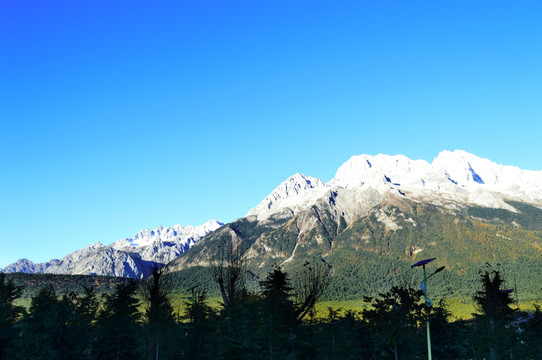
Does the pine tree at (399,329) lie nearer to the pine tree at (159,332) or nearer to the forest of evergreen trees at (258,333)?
the forest of evergreen trees at (258,333)

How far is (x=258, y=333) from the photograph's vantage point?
48.6 m

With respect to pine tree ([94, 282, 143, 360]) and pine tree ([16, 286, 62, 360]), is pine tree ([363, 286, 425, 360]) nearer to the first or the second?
pine tree ([94, 282, 143, 360])

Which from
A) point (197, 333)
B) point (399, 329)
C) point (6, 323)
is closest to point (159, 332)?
point (197, 333)

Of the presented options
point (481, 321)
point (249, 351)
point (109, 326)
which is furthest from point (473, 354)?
point (109, 326)

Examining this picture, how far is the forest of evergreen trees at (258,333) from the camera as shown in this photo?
166 feet

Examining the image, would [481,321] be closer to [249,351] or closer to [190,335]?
[249,351]

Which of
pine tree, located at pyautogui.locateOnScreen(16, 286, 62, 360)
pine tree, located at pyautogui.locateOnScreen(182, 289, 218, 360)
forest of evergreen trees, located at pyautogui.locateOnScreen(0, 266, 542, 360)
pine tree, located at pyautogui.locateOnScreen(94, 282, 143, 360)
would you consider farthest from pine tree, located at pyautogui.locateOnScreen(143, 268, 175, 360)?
pine tree, located at pyautogui.locateOnScreen(16, 286, 62, 360)

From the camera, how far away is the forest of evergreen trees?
166 feet

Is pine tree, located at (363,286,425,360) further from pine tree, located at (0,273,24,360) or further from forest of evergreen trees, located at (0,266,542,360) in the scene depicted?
pine tree, located at (0,273,24,360)

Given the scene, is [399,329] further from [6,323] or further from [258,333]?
[6,323]

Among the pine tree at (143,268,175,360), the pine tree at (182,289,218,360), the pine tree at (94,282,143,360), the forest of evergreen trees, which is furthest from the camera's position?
the pine tree at (94,282,143,360)

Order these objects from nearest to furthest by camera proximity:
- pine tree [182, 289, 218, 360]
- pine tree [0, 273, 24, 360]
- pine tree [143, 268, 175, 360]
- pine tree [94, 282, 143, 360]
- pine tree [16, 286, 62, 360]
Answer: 1. pine tree [182, 289, 218, 360]
2. pine tree [143, 268, 175, 360]
3. pine tree [94, 282, 143, 360]
4. pine tree [16, 286, 62, 360]
5. pine tree [0, 273, 24, 360]

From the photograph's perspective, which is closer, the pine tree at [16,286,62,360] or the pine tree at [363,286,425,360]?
the pine tree at [363,286,425,360]

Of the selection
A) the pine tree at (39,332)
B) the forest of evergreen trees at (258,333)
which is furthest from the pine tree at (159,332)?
the pine tree at (39,332)
